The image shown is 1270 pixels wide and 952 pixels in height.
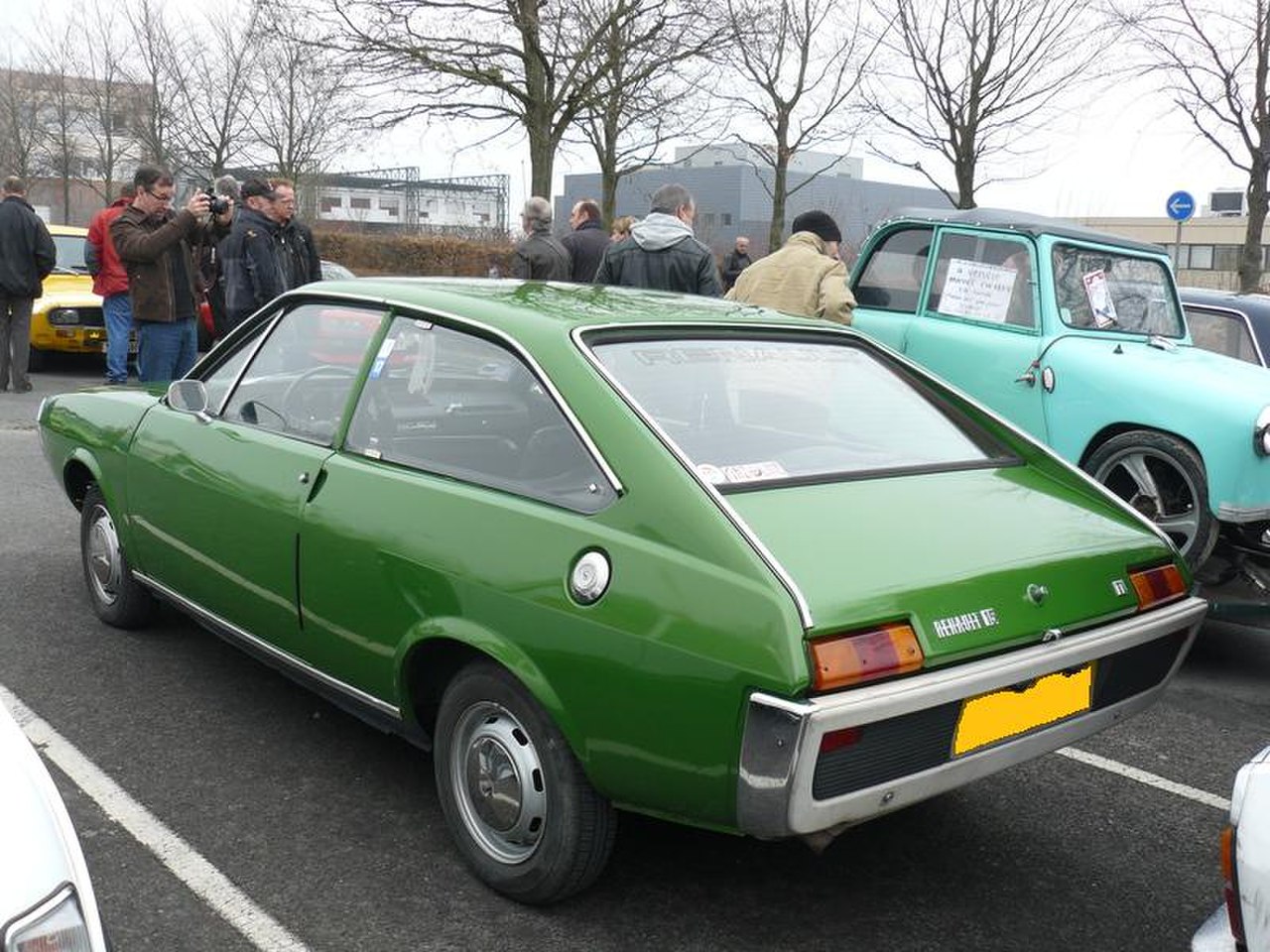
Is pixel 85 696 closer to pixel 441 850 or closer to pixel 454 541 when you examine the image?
pixel 441 850

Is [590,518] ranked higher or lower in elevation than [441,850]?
higher

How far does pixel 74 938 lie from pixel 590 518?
4.39 feet

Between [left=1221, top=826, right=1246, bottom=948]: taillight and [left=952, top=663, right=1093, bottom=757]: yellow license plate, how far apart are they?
61cm

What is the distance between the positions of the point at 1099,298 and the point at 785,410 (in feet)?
12.2

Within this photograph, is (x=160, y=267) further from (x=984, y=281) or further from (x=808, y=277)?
(x=984, y=281)

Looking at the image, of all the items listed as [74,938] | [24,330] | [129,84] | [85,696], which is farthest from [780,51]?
[74,938]

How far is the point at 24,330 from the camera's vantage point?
36.3 feet

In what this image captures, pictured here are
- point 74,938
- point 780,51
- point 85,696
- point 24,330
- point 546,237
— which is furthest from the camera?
point 780,51

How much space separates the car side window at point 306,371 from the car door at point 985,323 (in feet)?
11.7

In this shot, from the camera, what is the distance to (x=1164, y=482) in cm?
548

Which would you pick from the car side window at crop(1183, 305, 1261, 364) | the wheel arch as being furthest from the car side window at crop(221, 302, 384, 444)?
the car side window at crop(1183, 305, 1261, 364)

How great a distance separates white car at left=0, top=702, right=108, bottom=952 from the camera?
1668 mm

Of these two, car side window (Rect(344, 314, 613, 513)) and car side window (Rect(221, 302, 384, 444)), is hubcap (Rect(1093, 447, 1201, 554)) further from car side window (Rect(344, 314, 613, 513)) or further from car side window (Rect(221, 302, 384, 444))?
car side window (Rect(221, 302, 384, 444))

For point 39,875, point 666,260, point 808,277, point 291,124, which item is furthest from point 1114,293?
point 291,124
